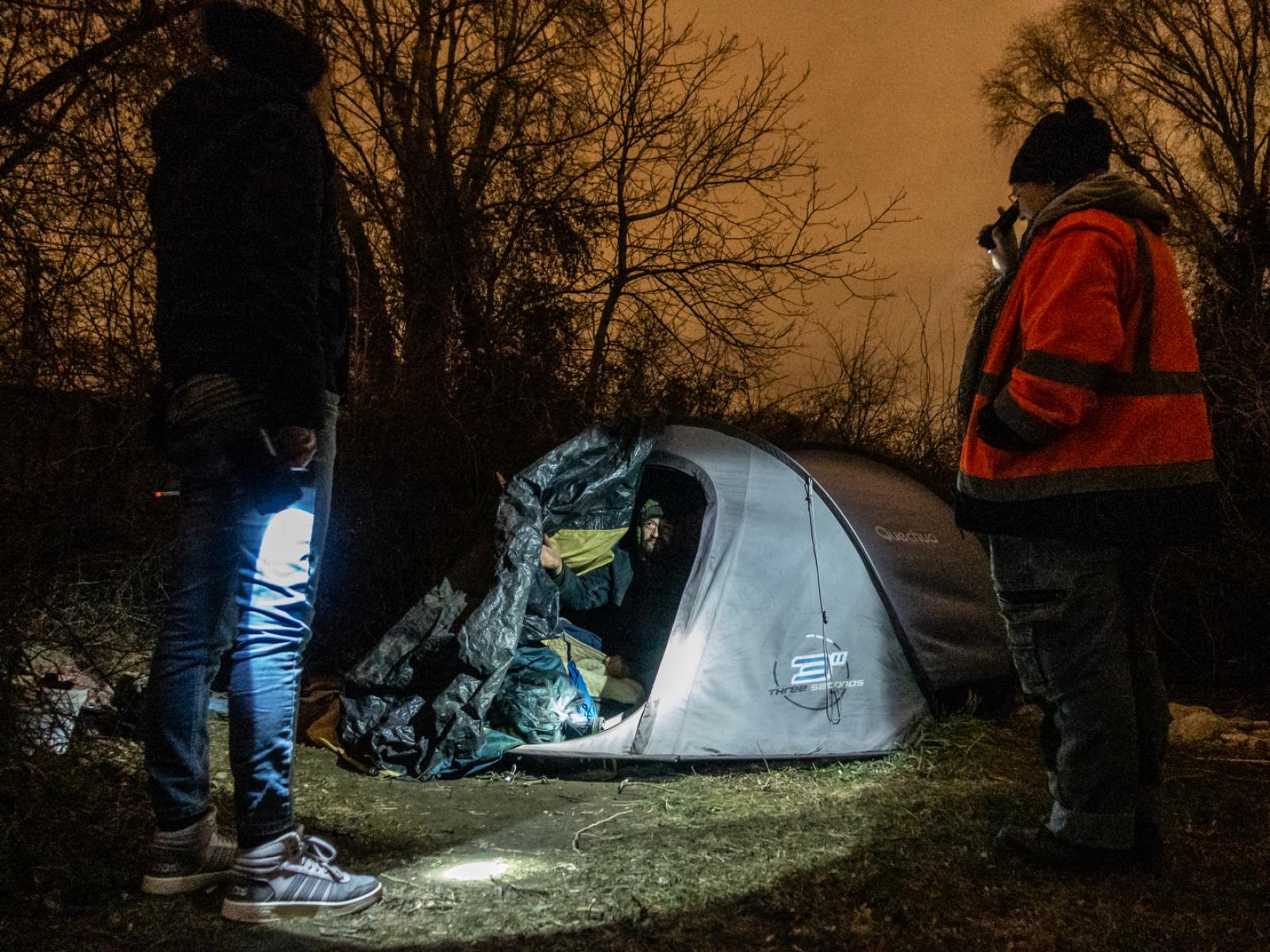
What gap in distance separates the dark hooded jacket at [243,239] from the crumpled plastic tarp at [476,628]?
5.92ft

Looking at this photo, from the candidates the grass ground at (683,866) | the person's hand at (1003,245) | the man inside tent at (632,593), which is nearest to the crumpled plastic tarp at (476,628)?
the grass ground at (683,866)

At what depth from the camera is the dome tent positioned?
3514 millimetres

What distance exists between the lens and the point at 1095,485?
2203 mm

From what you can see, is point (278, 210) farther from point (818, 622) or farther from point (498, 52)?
point (498, 52)

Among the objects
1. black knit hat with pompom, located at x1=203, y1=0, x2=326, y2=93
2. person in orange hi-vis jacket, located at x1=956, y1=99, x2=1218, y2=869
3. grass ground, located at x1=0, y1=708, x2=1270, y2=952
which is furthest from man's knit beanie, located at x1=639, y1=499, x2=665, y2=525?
black knit hat with pompom, located at x1=203, y1=0, x2=326, y2=93

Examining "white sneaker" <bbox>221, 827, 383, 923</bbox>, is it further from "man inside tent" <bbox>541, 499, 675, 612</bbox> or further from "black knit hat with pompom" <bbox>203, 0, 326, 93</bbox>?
"man inside tent" <bbox>541, 499, 675, 612</bbox>

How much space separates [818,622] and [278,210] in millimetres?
2598

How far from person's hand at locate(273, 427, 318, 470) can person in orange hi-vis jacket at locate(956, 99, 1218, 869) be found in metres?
1.62

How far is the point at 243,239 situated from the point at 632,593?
311 cm

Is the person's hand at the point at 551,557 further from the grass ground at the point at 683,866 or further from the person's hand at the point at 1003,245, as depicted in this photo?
the person's hand at the point at 1003,245

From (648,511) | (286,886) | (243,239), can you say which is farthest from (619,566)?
(243,239)

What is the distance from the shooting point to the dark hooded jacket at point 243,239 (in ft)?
6.19

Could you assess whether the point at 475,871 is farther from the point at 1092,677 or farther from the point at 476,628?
the point at 1092,677

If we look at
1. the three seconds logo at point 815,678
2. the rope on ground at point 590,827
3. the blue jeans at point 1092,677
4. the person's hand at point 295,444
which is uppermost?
the person's hand at point 295,444
